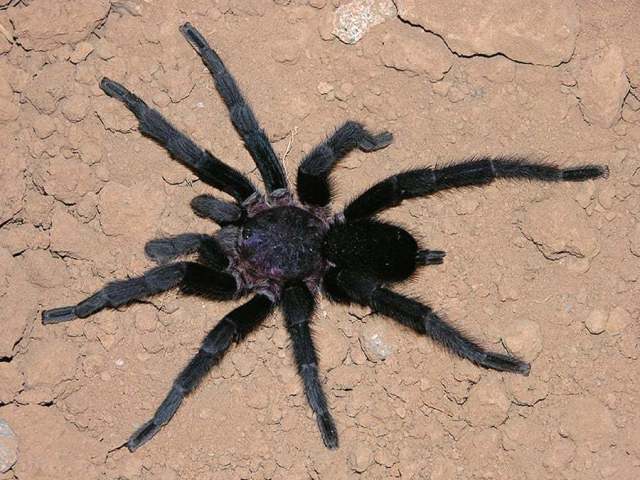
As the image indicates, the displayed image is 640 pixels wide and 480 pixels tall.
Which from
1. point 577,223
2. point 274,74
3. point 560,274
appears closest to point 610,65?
point 577,223

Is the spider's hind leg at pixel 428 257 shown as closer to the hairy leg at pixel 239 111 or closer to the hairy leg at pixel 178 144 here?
the hairy leg at pixel 239 111

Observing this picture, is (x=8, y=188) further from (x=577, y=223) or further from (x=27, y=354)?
(x=577, y=223)

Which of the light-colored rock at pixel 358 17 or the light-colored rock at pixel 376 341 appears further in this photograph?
the light-colored rock at pixel 358 17

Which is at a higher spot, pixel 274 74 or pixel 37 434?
pixel 274 74

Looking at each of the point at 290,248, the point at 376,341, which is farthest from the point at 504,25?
the point at 376,341

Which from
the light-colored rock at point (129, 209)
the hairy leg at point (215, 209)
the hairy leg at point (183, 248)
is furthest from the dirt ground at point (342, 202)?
the hairy leg at point (183, 248)
